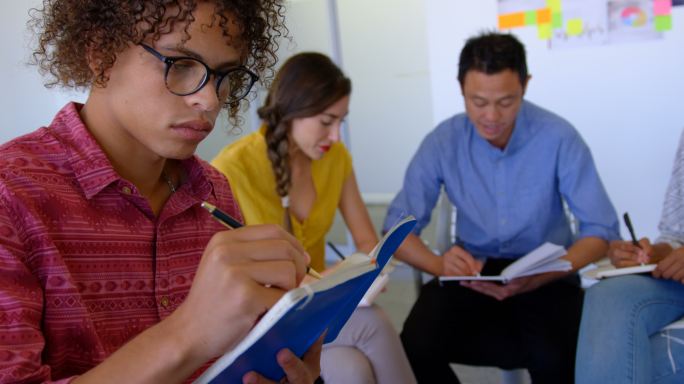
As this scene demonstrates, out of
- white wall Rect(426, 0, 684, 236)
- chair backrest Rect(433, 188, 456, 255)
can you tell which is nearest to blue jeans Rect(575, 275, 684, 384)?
chair backrest Rect(433, 188, 456, 255)

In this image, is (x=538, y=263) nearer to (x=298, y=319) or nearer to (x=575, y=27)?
(x=298, y=319)

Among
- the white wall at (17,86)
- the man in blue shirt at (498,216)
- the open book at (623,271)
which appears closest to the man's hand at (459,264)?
the man in blue shirt at (498,216)

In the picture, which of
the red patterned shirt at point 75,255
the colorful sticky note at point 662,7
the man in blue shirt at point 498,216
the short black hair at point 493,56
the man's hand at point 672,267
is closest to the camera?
the red patterned shirt at point 75,255

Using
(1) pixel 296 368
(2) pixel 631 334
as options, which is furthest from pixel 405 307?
(1) pixel 296 368

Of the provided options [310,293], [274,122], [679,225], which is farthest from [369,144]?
[310,293]

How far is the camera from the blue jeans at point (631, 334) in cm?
159

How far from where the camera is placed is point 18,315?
2.61ft

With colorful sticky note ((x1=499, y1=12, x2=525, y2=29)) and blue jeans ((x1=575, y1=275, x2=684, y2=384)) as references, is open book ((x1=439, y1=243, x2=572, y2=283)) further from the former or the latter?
colorful sticky note ((x1=499, y1=12, x2=525, y2=29))

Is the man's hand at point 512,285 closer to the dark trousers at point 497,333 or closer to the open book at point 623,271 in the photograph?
the dark trousers at point 497,333

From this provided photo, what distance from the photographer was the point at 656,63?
3.22 m

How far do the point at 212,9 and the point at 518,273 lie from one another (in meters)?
1.27

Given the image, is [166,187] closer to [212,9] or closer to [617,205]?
[212,9]

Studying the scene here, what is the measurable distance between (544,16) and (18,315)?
3.17 metres

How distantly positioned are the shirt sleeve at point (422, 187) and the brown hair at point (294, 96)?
39 centimetres
